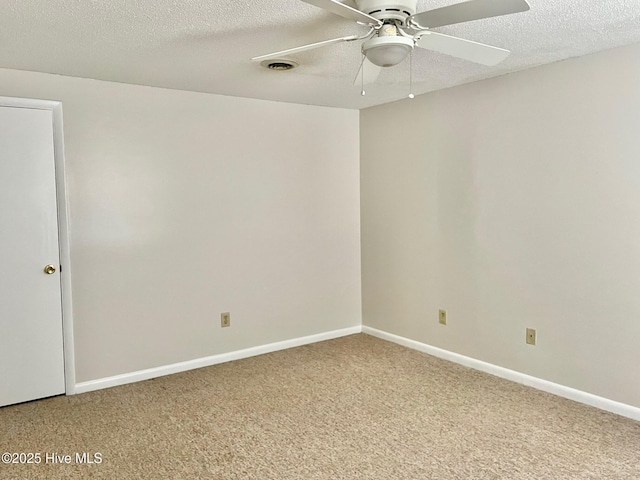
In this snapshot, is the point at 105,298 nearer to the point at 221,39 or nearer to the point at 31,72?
Result: the point at 31,72

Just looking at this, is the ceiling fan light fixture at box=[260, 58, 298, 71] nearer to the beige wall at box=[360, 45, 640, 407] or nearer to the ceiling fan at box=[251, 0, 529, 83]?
the ceiling fan at box=[251, 0, 529, 83]

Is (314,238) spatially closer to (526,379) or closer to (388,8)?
(526,379)

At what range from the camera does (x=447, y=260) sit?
4.11m

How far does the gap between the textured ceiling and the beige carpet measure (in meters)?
2.17

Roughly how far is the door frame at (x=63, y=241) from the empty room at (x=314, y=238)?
0.02m

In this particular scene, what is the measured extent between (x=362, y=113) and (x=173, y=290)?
2401 millimetres

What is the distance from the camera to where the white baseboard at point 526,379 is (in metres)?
3.07

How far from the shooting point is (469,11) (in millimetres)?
1912

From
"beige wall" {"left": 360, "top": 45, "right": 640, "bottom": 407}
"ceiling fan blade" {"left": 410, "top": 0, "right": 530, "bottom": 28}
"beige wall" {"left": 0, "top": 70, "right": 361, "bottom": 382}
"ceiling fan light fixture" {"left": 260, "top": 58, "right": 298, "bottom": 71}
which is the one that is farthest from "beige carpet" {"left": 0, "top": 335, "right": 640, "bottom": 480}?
"ceiling fan light fixture" {"left": 260, "top": 58, "right": 298, "bottom": 71}

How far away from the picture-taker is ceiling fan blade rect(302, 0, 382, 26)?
70.8 inches

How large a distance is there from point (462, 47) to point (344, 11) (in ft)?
2.36

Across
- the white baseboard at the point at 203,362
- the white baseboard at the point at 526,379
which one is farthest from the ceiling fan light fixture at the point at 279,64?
the white baseboard at the point at 526,379

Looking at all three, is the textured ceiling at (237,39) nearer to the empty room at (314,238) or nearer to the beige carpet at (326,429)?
the empty room at (314,238)

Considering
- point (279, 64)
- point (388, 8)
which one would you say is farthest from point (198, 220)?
point (388, 8)
